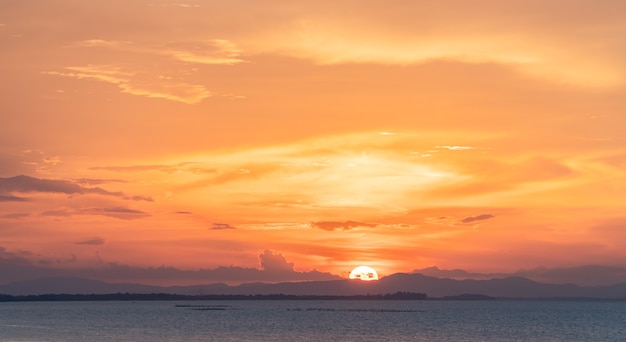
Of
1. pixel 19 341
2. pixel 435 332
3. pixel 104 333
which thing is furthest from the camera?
pixel 435 332

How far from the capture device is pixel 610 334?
428 ft

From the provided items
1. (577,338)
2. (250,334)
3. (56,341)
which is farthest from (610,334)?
(56,341)

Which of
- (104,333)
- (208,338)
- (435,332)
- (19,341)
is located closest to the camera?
(19,341)

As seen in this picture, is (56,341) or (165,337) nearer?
(56,341)

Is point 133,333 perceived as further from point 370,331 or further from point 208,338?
point 370,331

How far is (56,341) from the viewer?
9612 centimetres

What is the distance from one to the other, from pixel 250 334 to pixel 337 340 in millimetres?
15155

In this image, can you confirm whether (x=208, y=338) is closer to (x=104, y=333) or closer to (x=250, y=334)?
(x=250, y=334)

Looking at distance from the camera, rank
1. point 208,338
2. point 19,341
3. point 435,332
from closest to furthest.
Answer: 1. point 19,341
2. point 208,338
3. point 435,332

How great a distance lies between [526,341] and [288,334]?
3344cm

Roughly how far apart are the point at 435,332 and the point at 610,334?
27955 millimetres

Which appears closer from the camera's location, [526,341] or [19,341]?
[19,341]

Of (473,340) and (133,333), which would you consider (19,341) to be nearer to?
(133,333)

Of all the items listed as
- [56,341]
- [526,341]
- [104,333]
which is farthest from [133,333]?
[526,341]
